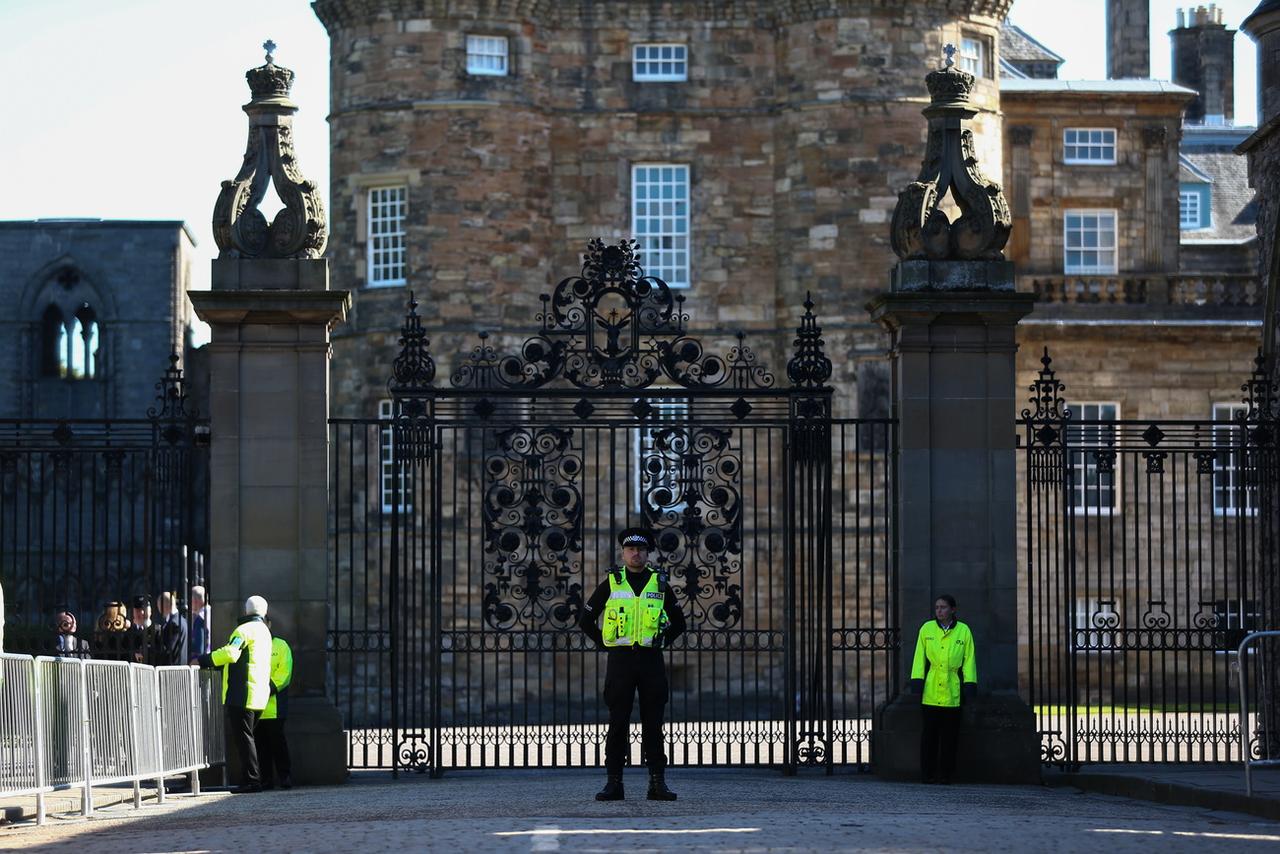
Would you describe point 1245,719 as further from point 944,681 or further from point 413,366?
point 413,366

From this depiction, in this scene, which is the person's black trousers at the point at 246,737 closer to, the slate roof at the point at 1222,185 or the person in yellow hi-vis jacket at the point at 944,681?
the person in yellow hi-vis jacket at the point at 944,681

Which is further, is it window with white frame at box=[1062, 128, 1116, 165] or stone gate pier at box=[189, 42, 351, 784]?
window with white frame at box=[1062, 128, 1116, 165]

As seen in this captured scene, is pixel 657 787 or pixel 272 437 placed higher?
pixel 272 437

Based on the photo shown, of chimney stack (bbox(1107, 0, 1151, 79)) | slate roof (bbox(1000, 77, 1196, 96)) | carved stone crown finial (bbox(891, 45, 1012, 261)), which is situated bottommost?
carved stone crown finial (bbox(891, 45, 1012, 261))

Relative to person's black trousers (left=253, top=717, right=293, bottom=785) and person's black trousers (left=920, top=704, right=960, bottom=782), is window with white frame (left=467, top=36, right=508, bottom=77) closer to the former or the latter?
person's black trousers (left=253, top=717, right=293, bottom=785)

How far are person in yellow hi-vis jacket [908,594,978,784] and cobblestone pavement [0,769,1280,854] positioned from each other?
37 centimetres

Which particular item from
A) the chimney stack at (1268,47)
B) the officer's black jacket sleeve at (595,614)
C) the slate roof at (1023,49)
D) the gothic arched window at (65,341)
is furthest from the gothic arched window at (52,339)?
the officer's black jacket sleeve at (595,614)

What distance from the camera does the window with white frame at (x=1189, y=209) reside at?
52984mm

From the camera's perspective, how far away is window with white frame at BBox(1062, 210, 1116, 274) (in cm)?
4247

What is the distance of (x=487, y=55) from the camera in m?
36.8

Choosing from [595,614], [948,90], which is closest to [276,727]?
[595,614]

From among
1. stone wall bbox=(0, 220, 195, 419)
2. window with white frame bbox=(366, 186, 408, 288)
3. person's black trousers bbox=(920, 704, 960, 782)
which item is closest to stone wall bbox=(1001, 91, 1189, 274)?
window with white frame bbox=(366, 186, 408, 288)

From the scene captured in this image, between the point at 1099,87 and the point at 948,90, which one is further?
the point at 1099,87

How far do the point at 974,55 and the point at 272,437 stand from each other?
2276 cm
